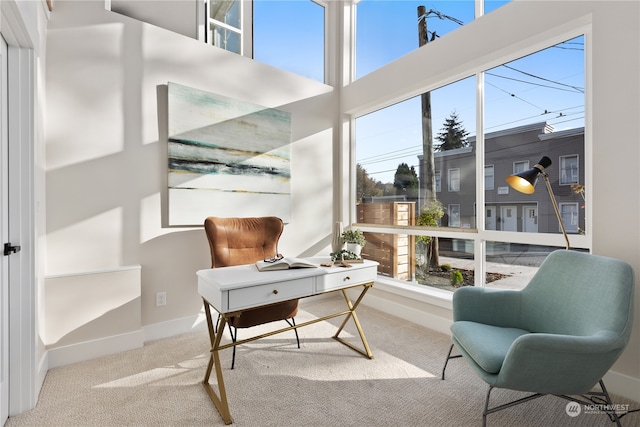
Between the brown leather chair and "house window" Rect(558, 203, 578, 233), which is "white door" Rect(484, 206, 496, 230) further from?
the brown leather chair

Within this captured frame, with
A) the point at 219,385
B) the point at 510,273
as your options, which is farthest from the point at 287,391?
the point at 510,273

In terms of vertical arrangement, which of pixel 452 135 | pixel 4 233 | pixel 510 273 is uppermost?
pixel 452 135

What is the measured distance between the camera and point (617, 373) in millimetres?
1949

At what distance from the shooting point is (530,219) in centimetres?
243

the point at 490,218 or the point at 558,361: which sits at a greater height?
the point at 490,218

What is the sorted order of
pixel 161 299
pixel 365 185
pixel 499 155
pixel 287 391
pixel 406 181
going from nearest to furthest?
pixel 287 391, pixel 499 155, pixel 161 299, pixel 406 181, pixel 365 185

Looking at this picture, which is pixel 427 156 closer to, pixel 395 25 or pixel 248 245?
pixel 395 25

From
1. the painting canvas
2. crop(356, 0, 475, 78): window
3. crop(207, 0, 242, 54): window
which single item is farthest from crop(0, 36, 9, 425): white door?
crop(356, 0, 475, 78): window

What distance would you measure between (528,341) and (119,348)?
2.76 m

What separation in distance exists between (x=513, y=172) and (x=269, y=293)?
7.17 feet

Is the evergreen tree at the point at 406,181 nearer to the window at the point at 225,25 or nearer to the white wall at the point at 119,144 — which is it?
the white wall at the point at 119,144

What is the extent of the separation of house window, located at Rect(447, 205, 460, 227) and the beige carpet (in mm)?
1085

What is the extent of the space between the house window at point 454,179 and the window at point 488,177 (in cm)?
26

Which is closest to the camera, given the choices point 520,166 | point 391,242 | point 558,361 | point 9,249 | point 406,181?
point 558,361
